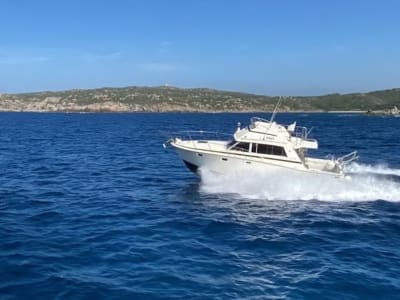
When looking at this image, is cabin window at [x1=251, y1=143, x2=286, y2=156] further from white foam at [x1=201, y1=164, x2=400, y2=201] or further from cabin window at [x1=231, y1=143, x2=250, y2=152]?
white foam at [x1=201, y1=164, x2=400, y2=201]

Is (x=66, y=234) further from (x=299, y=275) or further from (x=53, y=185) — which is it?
(x=53, y=185)

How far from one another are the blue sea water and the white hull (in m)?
0.51

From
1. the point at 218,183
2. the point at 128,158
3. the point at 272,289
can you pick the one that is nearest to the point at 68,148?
the point at 128,158

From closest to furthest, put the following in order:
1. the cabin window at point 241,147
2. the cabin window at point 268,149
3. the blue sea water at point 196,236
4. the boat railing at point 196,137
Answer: the blue sea water at point 196,236, the cabin window at point 268,149, the cabin window at point 241,147, the boat railing at point 196,137

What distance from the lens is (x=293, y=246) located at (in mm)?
18172

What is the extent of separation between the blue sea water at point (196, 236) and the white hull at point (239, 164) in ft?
1.67

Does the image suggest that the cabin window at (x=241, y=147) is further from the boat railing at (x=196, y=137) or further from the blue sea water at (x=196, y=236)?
the boat railing at (x=196, y=137)

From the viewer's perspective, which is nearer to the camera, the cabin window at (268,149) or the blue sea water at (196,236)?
the blue sea water at (196,236)

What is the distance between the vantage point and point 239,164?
94.9 feet

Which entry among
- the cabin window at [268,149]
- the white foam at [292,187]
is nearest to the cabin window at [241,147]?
the cabin window at [268,149]

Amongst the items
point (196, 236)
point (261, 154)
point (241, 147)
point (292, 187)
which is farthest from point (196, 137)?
point (196, 236)

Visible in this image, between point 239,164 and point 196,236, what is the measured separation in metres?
10.5

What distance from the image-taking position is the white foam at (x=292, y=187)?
1063 inches

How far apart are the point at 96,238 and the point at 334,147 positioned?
155 feet
